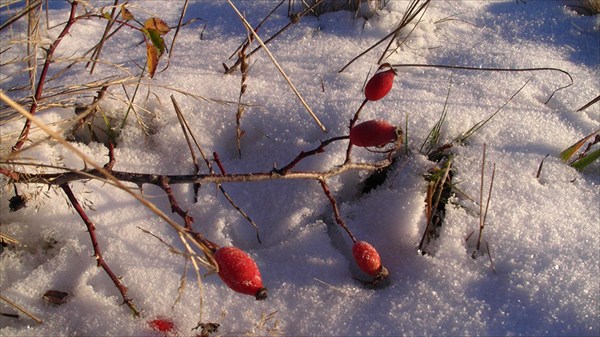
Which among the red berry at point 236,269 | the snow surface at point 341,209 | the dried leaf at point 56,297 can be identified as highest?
the red berry at point 236,269

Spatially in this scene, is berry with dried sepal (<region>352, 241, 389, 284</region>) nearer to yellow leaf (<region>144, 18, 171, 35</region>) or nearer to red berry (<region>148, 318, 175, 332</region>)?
red berry (<region>148, 318, 175, 332</region>)

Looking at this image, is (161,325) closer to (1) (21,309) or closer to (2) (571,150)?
(1) (21,309)

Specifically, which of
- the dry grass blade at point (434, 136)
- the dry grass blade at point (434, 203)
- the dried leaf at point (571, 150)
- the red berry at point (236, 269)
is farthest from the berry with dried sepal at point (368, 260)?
the dried leaf at point (571, 150)

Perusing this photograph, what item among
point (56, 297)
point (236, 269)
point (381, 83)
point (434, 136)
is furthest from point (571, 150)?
point (56, 297)

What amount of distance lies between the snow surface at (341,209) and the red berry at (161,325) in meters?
0.02

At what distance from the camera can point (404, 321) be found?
1150 millimetres

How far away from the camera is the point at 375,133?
1094mm

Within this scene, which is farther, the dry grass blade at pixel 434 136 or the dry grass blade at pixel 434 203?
the dry grass blade at pixel 434 136

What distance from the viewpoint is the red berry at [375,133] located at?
1.09 m

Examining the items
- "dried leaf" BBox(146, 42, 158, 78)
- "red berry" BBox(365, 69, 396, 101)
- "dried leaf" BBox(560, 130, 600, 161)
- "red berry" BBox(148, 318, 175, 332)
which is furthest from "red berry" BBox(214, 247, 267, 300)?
"dried leaf" BBox(560, 130, 600, 161)

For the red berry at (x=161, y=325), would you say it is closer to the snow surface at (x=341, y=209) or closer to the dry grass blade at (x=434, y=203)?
the snow surface at (x=341, y=209)

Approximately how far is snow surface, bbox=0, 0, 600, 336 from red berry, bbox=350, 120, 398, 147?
0.33 m

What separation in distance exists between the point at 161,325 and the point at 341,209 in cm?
57

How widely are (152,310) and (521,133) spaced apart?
1.19 metres
